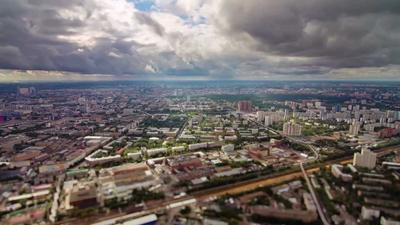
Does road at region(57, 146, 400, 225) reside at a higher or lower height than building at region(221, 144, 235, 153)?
lower

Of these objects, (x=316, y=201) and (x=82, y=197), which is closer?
(x=82, y=197)

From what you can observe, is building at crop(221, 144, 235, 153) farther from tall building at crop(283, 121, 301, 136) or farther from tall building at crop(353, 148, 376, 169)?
tall building at crop(283, 121, 301, 136)

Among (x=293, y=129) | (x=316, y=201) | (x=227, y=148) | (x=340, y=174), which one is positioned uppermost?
(x=293, y=129)

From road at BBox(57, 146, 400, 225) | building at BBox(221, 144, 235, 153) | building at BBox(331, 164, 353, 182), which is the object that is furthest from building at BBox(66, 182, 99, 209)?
building at BBox(331, 164, 353, 182)

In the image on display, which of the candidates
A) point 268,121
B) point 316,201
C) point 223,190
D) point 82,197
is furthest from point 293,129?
point 82,197

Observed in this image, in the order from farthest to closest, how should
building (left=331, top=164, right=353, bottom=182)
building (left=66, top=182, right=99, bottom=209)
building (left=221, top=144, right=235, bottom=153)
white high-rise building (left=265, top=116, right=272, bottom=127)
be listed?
white high-rise building (left=265, top=116, right=272, bottom=127) → building (left=221, top=144, right=235, bottom=153) → building (left=331, top=164, right=353, bottom=182) → building (left=66, top=182, right=99, bottom=209)

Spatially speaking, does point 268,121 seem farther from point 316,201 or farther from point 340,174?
point 316,201

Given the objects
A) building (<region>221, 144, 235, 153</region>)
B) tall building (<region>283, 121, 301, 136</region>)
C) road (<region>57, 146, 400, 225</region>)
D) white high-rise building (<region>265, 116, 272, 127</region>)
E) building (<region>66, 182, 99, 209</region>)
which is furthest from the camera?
white high-rise building (<region>265, 116, 272, 127</region>)

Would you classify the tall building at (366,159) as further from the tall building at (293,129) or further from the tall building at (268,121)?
the tall building at (268,121)

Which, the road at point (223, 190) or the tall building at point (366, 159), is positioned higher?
the tall building at point (366, 159)

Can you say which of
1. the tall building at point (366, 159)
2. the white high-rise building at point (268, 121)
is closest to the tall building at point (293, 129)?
the white high-rise building at point (268, 121)

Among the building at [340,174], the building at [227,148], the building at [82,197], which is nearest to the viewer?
the building at [82,197]
